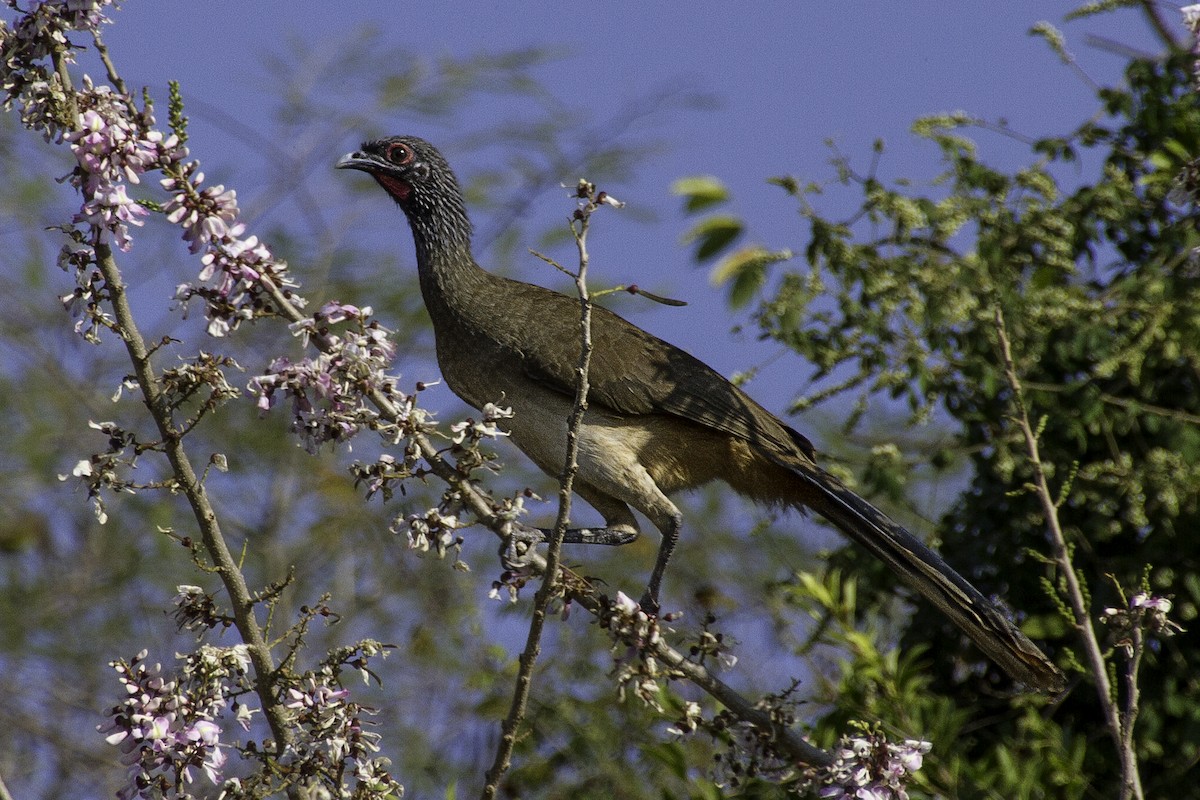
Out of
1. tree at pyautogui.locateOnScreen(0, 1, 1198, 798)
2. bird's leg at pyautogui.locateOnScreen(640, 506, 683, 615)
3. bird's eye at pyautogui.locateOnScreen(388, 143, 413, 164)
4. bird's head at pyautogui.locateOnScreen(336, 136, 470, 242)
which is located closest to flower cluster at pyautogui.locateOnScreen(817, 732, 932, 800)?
tree at pyautogui.locateOnScreen(0, 1, 1198, 798)

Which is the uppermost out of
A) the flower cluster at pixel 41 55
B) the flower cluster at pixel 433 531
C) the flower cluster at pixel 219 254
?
the flower cluster at pixel 41 55

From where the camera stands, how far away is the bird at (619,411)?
4.52 metres

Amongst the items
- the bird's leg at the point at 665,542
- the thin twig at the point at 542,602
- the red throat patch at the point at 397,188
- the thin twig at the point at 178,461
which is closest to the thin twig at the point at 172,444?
the thin twig at the point at 178,461

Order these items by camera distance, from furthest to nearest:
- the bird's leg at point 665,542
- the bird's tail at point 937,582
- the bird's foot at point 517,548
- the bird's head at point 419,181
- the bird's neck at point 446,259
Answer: the bird's head at point 419,181 → the bird's neck at point 446,259 → the bird's leg at point 665,542 → the bird's tail at point 937,582 → the bird's foot at point 517,548

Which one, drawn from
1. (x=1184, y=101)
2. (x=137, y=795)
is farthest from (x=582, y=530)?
(x=1184, y=101)

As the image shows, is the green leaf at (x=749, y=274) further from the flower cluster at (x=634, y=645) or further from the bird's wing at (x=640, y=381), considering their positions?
the flower cluster at (x=634, y=645)

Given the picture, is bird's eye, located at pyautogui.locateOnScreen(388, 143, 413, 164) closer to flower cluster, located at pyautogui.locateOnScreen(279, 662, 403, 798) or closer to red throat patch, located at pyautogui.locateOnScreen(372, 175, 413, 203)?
red throat patch, located at pyautogui.locateOnScreen(372, 175, 413, 203)

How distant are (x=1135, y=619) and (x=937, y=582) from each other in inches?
41.2

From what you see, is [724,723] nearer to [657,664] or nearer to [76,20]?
[657,664]

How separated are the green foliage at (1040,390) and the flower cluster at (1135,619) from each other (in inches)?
41.5

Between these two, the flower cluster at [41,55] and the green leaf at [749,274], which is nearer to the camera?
the flower cluster at [41,55]

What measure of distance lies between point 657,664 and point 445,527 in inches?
25.2

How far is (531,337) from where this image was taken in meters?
4.62

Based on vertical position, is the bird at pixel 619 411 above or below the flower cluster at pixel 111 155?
above
